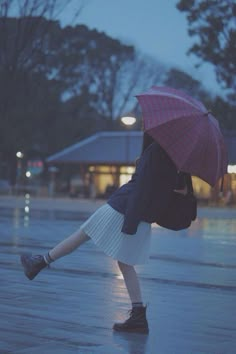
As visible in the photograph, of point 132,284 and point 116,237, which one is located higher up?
point 116,237

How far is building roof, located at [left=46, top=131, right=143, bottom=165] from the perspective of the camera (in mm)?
56969

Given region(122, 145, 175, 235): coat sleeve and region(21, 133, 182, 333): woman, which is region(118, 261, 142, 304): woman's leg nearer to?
region(21, 133, 182, 333): woman

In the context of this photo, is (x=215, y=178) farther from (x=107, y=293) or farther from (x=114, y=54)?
(x=114, y=54)

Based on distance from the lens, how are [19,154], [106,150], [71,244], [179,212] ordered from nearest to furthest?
[179,212], [71,244], [106,150], [19,154]

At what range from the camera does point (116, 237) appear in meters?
6.71

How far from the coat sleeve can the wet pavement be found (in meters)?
0.95

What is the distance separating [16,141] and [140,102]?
198ft

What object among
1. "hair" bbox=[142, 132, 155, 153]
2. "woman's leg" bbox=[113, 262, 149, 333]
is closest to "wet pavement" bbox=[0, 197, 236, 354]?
"woman's leg" bbox=[113, 262, 149, 333]

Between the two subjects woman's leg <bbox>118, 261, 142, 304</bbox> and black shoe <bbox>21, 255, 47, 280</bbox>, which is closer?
woman's leg <bbox>118, 261, 142, 304</bbox>

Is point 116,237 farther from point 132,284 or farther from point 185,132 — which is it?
point 185,132

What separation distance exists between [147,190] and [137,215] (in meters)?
0.23

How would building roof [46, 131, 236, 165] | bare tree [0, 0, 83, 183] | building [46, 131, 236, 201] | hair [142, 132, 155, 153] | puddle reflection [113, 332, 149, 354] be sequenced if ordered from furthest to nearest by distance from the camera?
building roof [46, 131, 236, 165]
building [46, 131, 236, 201]
bare tree [0, 0, 83, 183]
hair [142, 132, 155, 153]
puddle reflection [113, 332, 149, 354]

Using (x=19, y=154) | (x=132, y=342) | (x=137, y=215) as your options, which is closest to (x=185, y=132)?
(x=137, y=215)

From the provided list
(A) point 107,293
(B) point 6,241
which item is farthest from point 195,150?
(B) point 6,241
